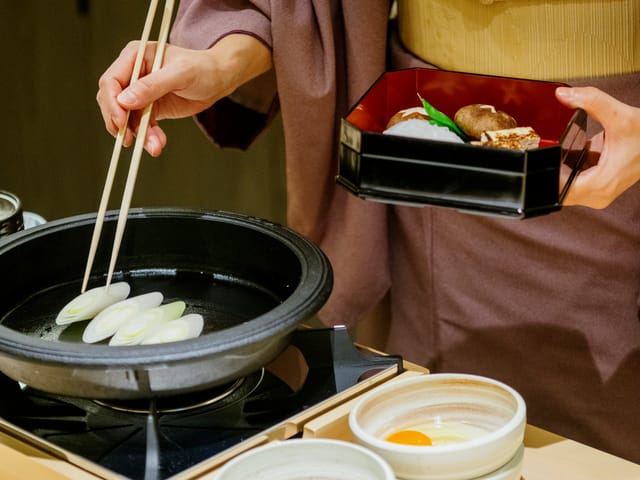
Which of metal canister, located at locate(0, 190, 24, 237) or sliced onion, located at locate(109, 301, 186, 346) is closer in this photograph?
sliced onion, located at locate(109, 301, 186, 346)

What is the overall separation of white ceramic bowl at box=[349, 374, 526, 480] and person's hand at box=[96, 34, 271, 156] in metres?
0.60

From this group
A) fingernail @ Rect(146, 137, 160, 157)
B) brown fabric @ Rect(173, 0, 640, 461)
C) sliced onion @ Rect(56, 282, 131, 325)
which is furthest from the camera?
brown fabric @ Rect(173, 0, 640, 461)

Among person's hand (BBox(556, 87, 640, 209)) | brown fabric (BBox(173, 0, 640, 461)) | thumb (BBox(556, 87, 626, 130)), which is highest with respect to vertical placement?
thumb (BBox(556, 87, 626, 130))

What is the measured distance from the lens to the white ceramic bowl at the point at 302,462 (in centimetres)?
101

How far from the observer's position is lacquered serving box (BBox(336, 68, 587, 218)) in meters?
1.13

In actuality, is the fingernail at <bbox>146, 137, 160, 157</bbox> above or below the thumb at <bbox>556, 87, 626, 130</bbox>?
below

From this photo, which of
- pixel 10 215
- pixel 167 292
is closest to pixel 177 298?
pixel 167 292

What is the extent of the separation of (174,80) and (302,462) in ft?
2.32

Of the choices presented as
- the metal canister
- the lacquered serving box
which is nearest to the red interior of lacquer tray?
the lacquered serving box

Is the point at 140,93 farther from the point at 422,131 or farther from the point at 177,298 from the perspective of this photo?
the point at 422,131

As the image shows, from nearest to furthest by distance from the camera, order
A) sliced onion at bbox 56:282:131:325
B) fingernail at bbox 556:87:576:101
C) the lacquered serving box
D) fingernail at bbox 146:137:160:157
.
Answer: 1. the lacquered serving box
2. fingernail at bbox 556:87:576:101
3. sliced onion at bbox 56:282:131:325
4. fingernail at bbox 146:137:160:157

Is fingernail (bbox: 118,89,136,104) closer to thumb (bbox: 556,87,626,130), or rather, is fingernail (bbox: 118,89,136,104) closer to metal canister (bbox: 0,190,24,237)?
metal canister (bbox: 0,190,24,237)

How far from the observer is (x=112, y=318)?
4.31ft

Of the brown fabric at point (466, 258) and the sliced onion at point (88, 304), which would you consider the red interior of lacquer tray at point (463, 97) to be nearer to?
the brown fabric at point (466, 258)
